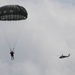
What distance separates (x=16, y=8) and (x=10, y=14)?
11.0 feet

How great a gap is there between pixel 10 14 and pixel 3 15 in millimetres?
2254

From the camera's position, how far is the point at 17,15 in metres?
134

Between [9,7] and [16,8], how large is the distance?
231 centimetres

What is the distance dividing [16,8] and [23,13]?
2662 millimetres

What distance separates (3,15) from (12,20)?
10.3 ft

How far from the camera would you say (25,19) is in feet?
448

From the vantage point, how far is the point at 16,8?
135m

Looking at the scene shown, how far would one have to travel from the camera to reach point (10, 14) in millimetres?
132750

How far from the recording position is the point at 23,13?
136 meters

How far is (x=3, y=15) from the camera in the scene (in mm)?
133375

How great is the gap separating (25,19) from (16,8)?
459 centimetres

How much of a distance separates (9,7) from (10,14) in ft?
8.13
